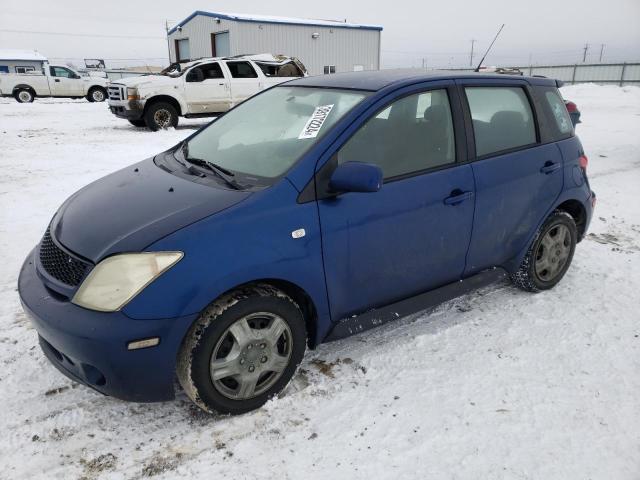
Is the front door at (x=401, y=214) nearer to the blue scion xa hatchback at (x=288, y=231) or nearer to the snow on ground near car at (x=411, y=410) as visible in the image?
the blue scion xa hatchback at (x=288, y=231)

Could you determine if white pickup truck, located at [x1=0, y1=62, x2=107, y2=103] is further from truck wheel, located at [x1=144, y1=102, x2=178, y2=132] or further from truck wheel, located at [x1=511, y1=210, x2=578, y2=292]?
truck wheel, located at [x1=511, y1=210, x2=578, y2=292]

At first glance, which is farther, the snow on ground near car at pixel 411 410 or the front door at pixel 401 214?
the front door at pixel 401 214

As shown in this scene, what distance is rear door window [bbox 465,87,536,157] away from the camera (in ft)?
11.0

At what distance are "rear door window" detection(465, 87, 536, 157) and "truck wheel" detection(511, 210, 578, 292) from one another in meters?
0.72

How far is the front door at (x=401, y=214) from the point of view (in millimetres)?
2709

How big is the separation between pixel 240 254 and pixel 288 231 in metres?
0.29

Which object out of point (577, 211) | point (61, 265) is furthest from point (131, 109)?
point (577, 211)

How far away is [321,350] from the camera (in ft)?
10.6

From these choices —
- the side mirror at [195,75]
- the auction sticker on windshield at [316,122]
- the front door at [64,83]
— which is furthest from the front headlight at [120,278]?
the front door at [64,83]

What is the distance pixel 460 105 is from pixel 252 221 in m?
1.70

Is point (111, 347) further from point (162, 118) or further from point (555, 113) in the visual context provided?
point (162, 118)

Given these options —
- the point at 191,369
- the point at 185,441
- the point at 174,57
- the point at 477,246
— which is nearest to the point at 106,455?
the point at 185,441

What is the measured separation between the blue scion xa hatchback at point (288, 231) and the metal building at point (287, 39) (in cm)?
2203

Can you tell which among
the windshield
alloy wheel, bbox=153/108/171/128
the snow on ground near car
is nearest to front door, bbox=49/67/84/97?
alloy wheel, bbox=153/108/171/128
